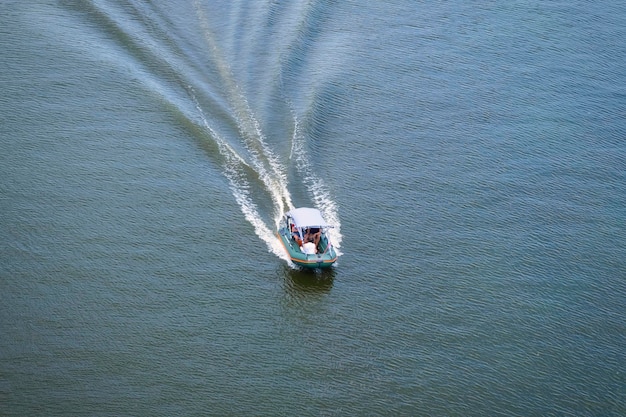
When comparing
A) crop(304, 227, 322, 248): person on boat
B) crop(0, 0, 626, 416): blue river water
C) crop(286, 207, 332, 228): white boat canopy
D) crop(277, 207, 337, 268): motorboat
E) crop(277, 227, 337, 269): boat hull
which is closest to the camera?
crop(0, 0, 626, 416): blue river water

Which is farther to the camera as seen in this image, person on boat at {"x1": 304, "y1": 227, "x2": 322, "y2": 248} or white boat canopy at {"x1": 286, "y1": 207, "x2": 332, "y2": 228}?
person on boat at {"x1": 304, "y1": 227, "x2": 322, "y2": 248}

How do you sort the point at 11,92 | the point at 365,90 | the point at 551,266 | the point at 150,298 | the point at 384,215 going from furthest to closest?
1. the point at 365,90
2. the point at 11,92
3. the point at 384,215
4. the point at 551,266
5. the point at 150,298

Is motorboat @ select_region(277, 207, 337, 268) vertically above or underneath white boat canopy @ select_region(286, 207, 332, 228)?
underneath

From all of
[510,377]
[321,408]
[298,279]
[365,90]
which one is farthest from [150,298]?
[365,90]

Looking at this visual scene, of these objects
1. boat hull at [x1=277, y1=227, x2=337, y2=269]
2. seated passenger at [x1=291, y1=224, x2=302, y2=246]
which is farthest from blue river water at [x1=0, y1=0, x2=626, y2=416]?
seated passenger at [x1=291, y1=224, x2=302, y2=246]

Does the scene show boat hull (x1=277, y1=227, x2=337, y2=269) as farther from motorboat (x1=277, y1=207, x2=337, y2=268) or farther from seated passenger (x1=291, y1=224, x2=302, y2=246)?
seated passenger (x1=291, y1=224, x2=302, y2=246)

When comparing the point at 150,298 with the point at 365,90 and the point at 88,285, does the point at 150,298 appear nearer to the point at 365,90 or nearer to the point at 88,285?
the point at 88,285

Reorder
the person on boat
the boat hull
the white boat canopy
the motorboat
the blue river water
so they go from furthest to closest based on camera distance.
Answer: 1. the person on boat
2. the white boat canopy
3. the motorboat
4. the boat hull
5. the blue river water
